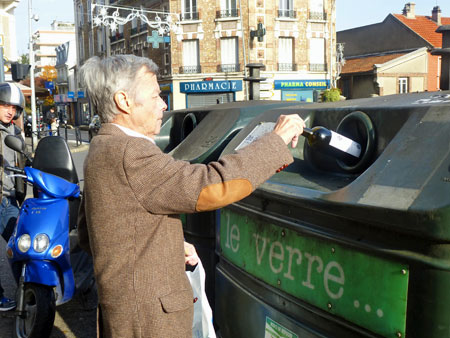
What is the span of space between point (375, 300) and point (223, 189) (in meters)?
0.54

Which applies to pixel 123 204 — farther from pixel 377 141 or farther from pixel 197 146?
pixel 197 146

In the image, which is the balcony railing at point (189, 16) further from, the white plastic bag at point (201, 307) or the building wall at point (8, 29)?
the white plastic bag at point (201, 307)

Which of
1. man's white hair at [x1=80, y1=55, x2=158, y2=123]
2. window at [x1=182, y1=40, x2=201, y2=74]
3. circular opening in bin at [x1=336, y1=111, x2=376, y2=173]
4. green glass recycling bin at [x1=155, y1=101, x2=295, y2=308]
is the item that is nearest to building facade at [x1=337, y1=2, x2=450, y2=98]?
window at [x1=182, y1=40, x2=201, y2=74]

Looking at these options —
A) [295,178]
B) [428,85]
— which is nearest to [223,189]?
[295,178]

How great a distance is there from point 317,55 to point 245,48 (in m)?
4.47

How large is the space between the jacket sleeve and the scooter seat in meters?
2.14

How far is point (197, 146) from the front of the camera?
311 cm

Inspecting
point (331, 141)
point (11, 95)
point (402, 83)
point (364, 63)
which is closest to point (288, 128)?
point (331, 141)

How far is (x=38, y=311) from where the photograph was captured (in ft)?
11.3

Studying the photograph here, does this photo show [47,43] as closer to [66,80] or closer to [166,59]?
[66,80]

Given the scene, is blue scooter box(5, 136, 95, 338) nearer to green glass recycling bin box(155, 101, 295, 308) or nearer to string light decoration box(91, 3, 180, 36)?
green glass recycling bin box(155, 101, 295, 308)

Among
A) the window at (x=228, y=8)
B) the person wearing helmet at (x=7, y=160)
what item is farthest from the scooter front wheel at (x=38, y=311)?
the window at (x=228, y=8)

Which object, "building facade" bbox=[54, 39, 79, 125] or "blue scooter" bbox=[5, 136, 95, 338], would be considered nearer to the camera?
"blue scooter" bbox=[5, 136, 95, 338]

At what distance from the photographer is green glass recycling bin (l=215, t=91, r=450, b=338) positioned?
1479 mm
